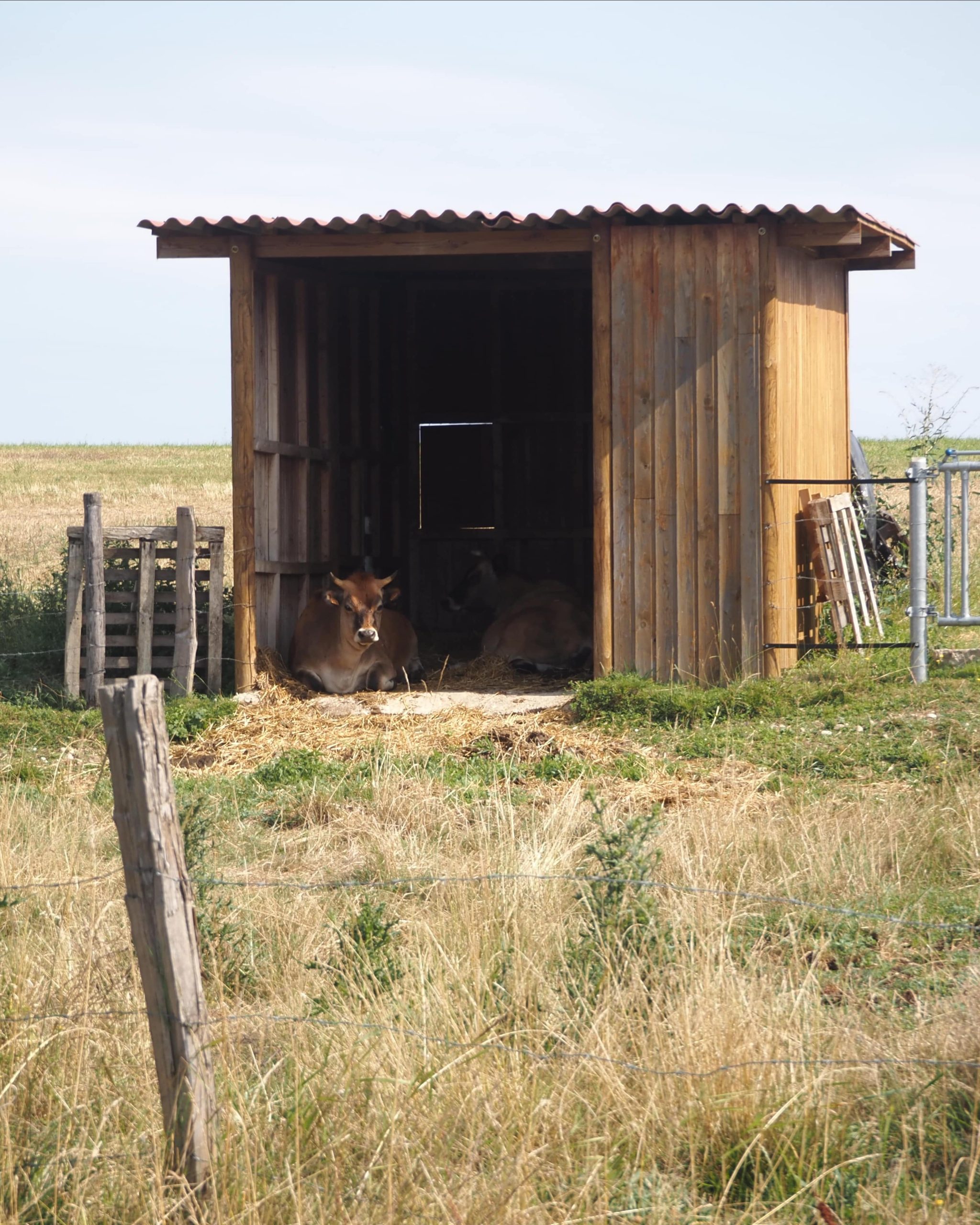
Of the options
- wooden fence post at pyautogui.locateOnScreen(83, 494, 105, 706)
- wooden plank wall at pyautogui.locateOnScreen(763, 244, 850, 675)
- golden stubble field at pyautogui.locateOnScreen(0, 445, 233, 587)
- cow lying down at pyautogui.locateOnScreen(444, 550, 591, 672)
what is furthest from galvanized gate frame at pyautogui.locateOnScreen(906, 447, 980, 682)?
golden stubble field at pyautogui.locateOnScreen(0, 445, 233, 587)

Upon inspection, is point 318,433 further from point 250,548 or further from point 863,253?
point 863,253

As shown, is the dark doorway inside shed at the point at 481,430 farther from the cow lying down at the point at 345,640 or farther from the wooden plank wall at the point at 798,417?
the wooden plank wall at the point at 798,417

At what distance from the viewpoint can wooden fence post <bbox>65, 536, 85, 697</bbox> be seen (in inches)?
463

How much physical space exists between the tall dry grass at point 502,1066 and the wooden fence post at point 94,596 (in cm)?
565

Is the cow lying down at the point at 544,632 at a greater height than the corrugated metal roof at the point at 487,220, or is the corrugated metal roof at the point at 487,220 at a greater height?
the corrugated metal roof at the point at 487,220

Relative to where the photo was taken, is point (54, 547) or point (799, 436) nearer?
point (799, 436)

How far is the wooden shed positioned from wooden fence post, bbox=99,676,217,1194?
7892 mm

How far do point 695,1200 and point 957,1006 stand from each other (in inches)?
51.1

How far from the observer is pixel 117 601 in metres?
12.1

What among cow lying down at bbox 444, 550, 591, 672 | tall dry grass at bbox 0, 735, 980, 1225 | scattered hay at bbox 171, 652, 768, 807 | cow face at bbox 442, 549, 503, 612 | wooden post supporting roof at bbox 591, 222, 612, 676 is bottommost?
tall dry grass at bbox 0, 735, 980, 1225

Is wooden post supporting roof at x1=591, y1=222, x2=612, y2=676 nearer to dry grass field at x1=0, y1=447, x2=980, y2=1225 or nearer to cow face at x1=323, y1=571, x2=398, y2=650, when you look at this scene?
cow face at x1=323, y1=571, x2=398, y2=650

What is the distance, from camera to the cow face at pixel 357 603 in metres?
12.5

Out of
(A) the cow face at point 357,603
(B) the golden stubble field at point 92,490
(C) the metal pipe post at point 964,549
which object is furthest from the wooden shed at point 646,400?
(B) the golden stubble field at point 92,490

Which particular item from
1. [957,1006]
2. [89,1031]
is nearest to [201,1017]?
[89,1031]
